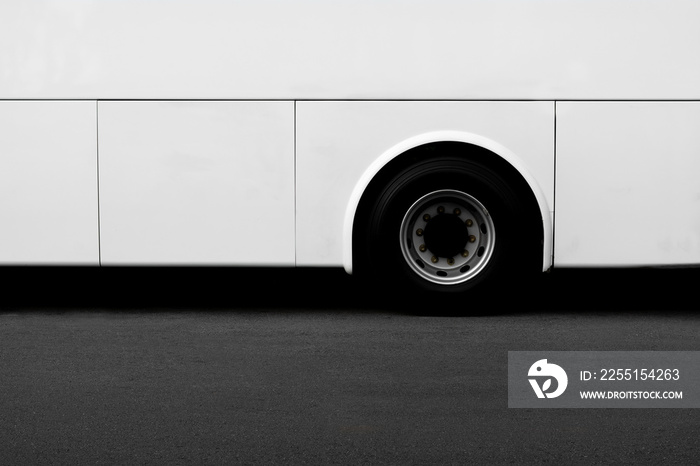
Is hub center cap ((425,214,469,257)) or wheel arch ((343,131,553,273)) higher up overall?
wheel arch ((343,131,553,273))

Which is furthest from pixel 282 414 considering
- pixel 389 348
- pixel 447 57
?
pixel 447 57

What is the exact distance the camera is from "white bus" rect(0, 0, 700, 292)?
7.18 meters

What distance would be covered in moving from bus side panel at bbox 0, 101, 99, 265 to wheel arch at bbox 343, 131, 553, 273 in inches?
72.0

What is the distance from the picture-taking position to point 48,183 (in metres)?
7.33

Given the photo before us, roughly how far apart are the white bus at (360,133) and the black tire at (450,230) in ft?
0.05

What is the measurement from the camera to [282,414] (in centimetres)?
462

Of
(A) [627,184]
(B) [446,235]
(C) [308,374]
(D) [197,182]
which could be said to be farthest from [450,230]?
(C) [308,374]

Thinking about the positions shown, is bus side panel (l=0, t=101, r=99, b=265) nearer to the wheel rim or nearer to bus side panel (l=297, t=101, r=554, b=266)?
bus side panel (l=297, t=101, r=554, b=266)

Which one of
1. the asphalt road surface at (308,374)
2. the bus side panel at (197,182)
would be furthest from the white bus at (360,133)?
the asphalt road surface at (308,374)

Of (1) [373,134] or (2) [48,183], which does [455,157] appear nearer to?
(1) [373,134]

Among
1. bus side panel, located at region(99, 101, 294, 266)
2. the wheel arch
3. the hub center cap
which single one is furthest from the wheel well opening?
bus side panel, located at region(99, 101, 294, 266)

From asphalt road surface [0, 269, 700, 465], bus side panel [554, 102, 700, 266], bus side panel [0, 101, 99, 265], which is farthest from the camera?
bus side panel [0, 101, 99, 265]

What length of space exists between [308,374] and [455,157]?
2409mm

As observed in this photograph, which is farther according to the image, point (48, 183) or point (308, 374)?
point (48, 183)
